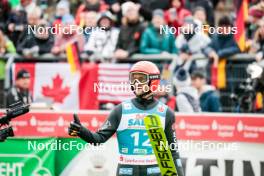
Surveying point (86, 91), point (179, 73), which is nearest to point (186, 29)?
point (179, 73)

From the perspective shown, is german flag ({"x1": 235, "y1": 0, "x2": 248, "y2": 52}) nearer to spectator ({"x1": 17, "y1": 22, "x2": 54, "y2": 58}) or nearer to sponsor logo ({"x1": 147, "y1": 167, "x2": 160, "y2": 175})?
spectator ({"x1": 17, "y1": 22, "x2": 54, "y2": 58})

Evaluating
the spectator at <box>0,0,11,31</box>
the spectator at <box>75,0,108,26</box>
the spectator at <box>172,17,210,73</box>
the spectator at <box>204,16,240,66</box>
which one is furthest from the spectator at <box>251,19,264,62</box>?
the spectator at <box>0,0,11,31</box>

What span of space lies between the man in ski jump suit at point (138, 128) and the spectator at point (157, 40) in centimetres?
537

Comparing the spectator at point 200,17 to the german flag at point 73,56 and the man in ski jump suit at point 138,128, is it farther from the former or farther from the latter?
the man in ski jump suit at point 138,128

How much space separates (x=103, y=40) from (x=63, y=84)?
1.04 metres

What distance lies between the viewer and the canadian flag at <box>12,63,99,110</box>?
15.8 metres

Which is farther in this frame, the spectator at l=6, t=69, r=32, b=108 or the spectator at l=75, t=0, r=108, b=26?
the spectator at l=75, t=0, r=108, b=26

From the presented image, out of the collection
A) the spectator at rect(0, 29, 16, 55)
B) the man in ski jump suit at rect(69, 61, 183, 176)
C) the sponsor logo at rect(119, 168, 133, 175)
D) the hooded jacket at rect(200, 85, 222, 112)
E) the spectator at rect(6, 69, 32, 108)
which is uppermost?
the spectator at rect(0, 29, 16, 55)

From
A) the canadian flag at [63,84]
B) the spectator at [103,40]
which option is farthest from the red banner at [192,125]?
the spectator at [103,40]

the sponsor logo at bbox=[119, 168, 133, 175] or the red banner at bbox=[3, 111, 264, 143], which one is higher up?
the red banner at bbox=[3, 111, 264, 143]

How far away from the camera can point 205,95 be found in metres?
14.9

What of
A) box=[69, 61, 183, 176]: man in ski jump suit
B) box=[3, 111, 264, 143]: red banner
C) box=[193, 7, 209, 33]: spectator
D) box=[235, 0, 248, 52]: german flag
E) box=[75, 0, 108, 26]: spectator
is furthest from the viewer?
box=[75, 0, 108, 26]: spectator

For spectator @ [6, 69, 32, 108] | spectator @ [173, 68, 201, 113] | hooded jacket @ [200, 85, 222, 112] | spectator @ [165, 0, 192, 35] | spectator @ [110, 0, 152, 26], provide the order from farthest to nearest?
spectator @ [110, 0, 152, 26]
spectator @ [165, 0, 192, 35]
spectator @ [6, 69, 32, 108]
hooded jacket @ [200, 85, 222, 112]
spectator @ [173, 68, 201, 113]

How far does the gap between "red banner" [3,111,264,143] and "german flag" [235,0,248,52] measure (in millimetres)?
3747
